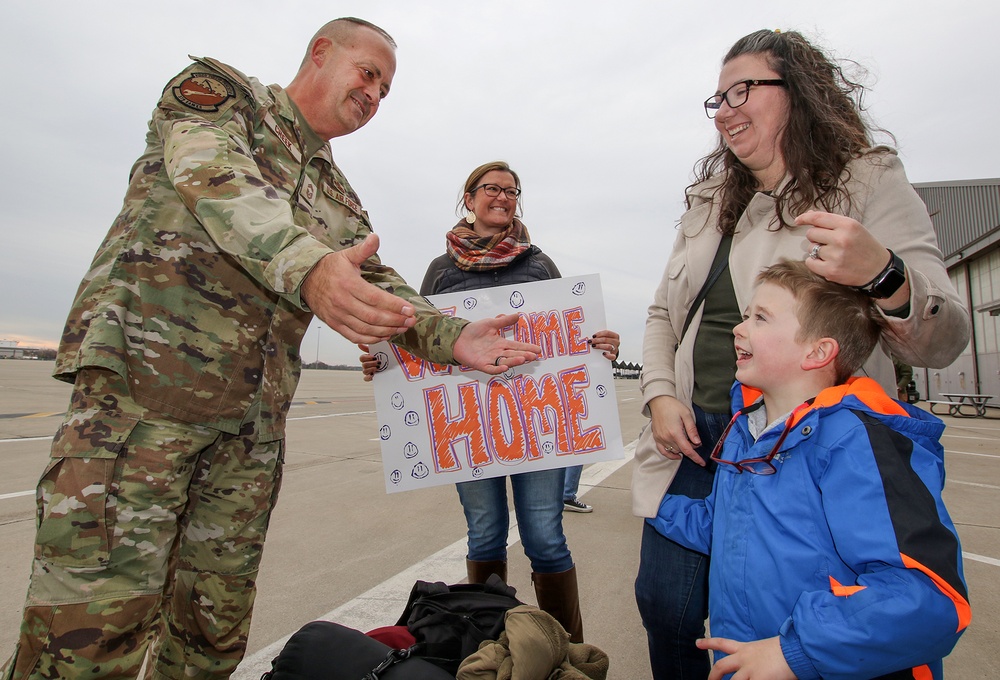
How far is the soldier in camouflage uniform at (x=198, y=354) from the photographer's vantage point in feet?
4.47

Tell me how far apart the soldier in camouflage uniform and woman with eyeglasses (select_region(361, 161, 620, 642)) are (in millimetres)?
710

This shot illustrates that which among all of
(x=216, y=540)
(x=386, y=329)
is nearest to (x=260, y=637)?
(x=216, y=540)

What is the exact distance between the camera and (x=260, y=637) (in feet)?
8.37

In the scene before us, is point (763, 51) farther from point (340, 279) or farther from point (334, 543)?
point (334, 543)

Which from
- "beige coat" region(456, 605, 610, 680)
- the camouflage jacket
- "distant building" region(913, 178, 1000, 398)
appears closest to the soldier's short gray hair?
the camouflage jacket

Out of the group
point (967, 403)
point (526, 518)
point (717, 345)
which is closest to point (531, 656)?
point (526, 518)

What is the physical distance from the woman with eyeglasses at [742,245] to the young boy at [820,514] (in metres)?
0.11

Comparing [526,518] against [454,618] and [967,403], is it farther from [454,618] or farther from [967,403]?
[967,403]

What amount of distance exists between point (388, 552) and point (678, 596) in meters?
2.45

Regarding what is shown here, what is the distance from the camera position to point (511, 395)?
2674 mm

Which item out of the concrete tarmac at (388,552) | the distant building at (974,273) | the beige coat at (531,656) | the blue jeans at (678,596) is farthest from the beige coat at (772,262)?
the distant building at (974,273)

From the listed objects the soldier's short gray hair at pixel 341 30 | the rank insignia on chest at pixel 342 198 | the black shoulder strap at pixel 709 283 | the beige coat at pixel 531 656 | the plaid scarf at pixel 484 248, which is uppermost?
the soldier's short gray hair at pixel 341 30

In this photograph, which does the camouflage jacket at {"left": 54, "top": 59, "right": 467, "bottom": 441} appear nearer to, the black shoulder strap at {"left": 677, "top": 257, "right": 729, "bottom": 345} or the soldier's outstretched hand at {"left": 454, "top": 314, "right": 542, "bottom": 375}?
the soldier's outstretched hand at {"left": 454, "top": 314, "right": 542, "bottom": 375}

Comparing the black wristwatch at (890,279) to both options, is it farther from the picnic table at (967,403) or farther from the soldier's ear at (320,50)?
the picnic table at (967,403)
